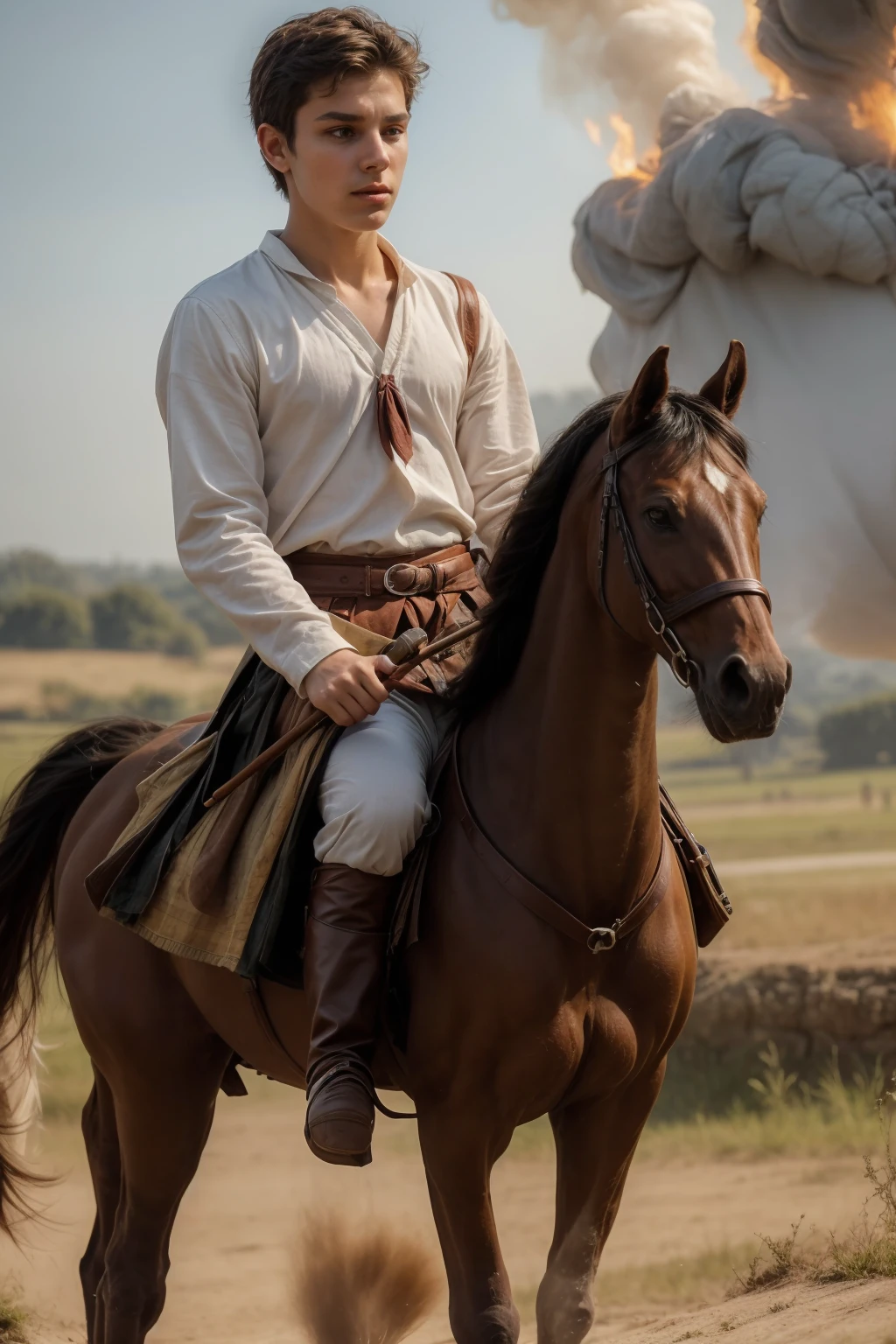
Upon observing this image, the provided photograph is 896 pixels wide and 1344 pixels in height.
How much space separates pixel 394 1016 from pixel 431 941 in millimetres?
193

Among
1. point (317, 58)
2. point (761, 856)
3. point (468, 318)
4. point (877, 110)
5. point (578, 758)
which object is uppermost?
point (877, 110)

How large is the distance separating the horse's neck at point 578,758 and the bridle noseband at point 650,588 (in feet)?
0.39

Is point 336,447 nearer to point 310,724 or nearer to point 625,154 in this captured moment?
point 310,724

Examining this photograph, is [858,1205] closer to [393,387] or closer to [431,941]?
[431,941]

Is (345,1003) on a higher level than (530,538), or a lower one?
lower

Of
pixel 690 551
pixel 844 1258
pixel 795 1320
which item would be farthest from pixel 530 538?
pixel 844 1258

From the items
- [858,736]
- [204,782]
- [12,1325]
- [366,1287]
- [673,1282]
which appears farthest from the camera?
[858,736]

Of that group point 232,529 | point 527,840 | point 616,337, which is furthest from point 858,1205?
point 232,529

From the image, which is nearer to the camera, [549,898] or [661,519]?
[661,519]

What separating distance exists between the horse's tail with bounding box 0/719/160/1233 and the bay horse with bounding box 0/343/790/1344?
1.27 metres

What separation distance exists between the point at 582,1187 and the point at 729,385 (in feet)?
5.55

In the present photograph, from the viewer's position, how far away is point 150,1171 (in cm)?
365

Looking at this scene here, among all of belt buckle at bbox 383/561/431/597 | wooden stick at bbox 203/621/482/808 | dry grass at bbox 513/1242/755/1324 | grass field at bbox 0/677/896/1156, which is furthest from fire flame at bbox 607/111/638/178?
dry grass at bbox 513/1242/755/1324

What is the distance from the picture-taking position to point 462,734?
3.14m
